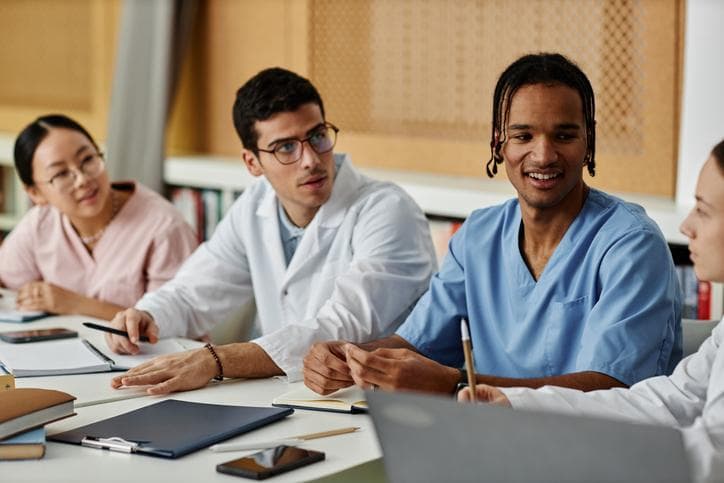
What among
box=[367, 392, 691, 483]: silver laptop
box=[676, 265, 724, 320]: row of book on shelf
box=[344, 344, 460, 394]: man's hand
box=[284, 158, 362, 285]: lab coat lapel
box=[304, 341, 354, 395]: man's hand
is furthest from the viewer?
box=[676, 265, 724, 320]: row of book on shelf

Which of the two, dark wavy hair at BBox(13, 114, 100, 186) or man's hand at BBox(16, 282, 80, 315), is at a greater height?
dark wavy hair at BBox(13, 114, 100, 186)

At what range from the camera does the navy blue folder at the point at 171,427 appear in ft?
5.66

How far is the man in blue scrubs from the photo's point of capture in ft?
6.38

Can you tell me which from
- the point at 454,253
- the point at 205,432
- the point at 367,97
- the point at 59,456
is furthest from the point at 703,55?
the point at 59,456

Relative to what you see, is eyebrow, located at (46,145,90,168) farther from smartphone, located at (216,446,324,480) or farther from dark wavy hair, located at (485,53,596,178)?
smartphone, located at (216,446,324,480)

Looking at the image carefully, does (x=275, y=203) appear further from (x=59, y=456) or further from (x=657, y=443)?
(x=657, y=443)

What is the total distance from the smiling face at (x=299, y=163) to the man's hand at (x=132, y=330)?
456 millimetres

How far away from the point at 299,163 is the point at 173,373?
0.71 metres

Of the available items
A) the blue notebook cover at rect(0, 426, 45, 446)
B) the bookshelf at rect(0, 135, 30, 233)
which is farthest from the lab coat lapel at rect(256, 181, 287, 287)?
the bookshelf at rect(0, 135, 30, 233)

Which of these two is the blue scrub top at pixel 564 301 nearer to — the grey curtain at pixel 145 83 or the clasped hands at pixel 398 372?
the clasped hands at pixel 398 372

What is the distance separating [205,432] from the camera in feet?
5.86

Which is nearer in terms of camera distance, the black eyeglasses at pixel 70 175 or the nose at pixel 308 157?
the nose at pixel 308 157

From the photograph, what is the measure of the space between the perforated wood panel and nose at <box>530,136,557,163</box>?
142 cm

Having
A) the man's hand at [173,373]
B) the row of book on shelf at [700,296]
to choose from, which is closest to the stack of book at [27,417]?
the man's hand at [173,373]
